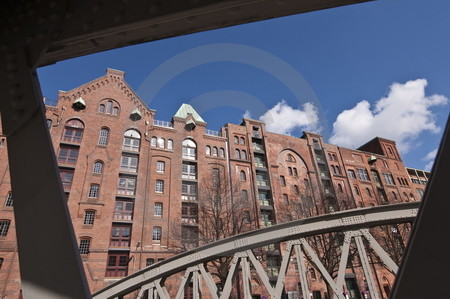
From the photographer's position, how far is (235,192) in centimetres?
3041

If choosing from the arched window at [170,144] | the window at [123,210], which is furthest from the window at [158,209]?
the arched window at [170,144]

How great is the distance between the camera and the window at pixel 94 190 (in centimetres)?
2566

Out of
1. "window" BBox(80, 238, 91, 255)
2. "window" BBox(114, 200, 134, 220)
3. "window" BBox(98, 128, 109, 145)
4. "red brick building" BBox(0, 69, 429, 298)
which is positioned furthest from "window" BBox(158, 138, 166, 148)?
"window" BBox(80, 238, 91, 255)

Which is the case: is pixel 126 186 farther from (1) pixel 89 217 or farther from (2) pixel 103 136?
(2) pixel 103 136

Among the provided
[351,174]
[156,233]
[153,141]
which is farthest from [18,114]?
[351,174]

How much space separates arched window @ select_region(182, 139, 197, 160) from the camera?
32.8 metres

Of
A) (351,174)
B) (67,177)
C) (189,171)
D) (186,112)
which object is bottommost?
(67,177)

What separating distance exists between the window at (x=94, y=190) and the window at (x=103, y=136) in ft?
17.0

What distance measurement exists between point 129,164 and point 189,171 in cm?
728

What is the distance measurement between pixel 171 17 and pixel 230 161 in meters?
33.1

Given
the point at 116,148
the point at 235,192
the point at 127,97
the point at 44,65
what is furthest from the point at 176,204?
the point at 44,65

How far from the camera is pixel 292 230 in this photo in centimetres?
644

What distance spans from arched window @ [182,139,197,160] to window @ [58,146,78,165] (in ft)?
40.2

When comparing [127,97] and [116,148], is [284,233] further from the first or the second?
[127,97]
